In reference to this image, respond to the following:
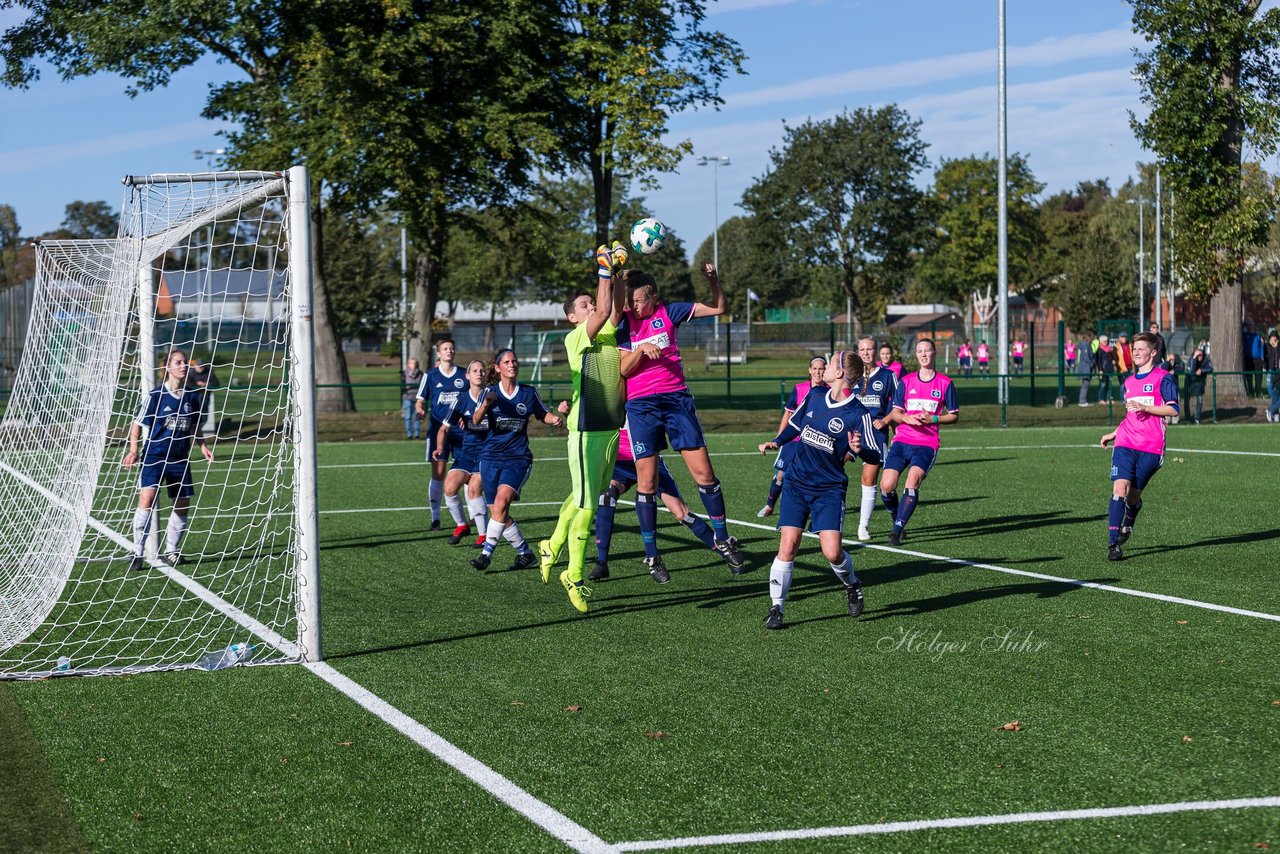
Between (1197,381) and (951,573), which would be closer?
(951,573)

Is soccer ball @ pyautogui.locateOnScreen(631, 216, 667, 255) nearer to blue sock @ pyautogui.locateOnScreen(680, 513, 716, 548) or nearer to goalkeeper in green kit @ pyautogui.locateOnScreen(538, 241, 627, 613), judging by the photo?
goalkeeper in green kit @ pyautogui.locateOnScreen(538, 241, 627, 613)

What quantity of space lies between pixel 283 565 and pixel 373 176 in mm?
19938

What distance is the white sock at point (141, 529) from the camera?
1156 cm

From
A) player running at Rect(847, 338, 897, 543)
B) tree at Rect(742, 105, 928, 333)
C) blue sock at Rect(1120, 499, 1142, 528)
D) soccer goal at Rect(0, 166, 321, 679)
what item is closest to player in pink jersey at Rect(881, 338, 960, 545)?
player running at Rect(847, 338, 897, 543)

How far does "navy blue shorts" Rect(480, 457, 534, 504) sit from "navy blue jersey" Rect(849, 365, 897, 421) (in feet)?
11.9

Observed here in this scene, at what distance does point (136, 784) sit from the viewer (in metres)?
5.42

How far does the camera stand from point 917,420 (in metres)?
12.3

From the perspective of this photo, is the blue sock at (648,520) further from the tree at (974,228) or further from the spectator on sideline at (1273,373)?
the tree at (974,228)

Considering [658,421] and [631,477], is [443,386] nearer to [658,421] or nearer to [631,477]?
[631,477]

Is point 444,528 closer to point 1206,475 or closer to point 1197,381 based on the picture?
point 1206,475

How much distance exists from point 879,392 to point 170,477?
685 centimetres

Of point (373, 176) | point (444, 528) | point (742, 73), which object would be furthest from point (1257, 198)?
point (444, 528)
